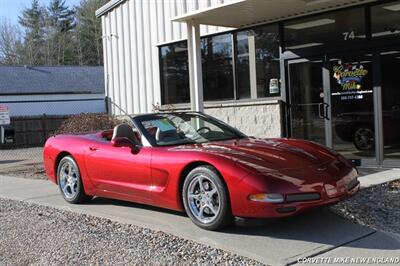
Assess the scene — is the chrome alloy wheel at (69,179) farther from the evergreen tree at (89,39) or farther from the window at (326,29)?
the evergreen tree at (89,39)

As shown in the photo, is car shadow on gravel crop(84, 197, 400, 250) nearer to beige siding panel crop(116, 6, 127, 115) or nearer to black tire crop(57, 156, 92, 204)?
black tire crop(57, 156, 92, 204)

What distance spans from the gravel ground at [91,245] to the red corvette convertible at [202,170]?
1.56 ft

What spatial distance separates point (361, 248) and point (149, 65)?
11.3m

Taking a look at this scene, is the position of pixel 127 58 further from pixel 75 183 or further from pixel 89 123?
pixel 75 183

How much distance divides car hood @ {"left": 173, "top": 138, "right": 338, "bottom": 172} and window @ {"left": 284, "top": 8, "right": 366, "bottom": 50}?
488 centimetres

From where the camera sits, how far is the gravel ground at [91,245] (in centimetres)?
511

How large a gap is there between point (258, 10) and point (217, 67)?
2.99 meters

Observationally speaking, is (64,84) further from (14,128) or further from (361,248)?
(361,248)

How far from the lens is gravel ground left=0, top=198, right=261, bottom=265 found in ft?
16.8

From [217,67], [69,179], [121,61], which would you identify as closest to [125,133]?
[69,179]

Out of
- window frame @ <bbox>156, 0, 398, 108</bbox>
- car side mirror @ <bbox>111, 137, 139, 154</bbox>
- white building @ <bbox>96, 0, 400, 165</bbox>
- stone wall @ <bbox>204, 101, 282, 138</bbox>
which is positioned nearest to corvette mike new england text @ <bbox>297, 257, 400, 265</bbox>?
car side mirror @ <bbox>111, 137, 139, 154</bbox>

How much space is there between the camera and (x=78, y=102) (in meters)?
38.9

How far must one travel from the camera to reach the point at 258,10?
10812 millimetres

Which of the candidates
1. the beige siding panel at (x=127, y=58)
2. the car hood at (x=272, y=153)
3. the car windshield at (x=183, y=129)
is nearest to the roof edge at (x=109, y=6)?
the beige siding panel at (x=127, y=58)
